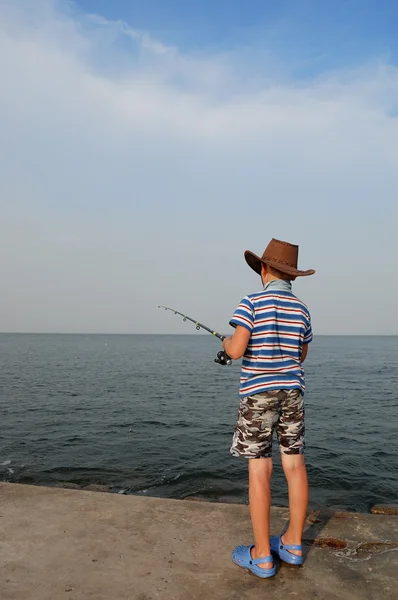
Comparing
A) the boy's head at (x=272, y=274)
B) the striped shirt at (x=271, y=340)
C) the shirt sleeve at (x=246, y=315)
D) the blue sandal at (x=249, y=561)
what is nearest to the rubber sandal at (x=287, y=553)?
the blue sandal at (x=249, y=561)

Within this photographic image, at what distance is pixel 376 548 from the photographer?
3557mm

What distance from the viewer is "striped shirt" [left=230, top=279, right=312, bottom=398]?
326cm

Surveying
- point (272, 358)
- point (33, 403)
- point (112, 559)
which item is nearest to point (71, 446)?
point (33, 403)

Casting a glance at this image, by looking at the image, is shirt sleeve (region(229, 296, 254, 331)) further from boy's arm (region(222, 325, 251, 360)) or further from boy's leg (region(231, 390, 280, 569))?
boy's leg (region(231, 390, 280, 569))

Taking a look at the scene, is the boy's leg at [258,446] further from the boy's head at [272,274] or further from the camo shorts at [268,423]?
the boy's head at [272,274]

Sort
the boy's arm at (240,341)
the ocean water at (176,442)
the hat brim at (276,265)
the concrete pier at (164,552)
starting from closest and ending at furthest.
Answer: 1. the concrete pier at (164,552)
2. the boy's arm at (240,341)
3. the hat brim at (276,265)
4. the ocean water at (176,442)

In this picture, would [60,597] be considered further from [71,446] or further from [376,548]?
[71,446]

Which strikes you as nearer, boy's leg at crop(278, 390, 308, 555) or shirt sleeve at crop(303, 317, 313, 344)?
boy's leg at crop(278, 390, 308, 555)

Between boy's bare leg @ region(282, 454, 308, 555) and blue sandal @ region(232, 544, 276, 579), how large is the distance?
0.85ft

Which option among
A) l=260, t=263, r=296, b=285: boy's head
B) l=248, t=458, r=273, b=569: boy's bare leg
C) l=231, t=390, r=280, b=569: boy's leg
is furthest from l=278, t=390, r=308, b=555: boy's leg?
l=260, t=263, r=296, b=285: boy's head

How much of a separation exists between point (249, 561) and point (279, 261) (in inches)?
88.5

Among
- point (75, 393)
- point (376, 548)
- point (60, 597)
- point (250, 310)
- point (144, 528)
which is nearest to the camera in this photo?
point (60, 597)

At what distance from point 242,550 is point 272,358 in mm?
1478

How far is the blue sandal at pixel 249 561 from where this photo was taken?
3.12m
